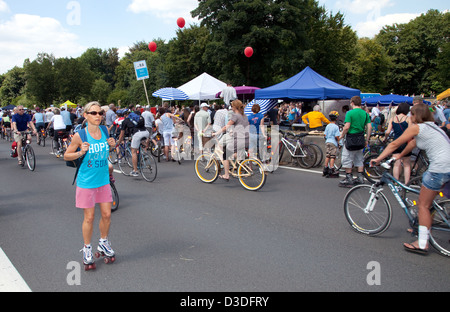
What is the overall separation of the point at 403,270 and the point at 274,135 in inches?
294

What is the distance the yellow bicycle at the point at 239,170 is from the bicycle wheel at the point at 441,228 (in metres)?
3.81

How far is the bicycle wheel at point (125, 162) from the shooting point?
10.5 m

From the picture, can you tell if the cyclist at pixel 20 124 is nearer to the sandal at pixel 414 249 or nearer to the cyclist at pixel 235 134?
the cyclist at pixel 235 134

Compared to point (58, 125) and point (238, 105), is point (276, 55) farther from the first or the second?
point (238, 105)

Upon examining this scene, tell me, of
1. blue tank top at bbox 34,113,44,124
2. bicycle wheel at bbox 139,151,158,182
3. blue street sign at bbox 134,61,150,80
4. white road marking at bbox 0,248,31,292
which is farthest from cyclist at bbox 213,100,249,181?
blue tank top at bbox 34,113,44,124

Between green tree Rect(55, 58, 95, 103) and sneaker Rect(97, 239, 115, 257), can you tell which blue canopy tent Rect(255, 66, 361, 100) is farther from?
green tree Rect(55, 58, 95, 103)

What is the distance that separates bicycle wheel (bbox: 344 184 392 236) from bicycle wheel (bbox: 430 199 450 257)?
0.57 m

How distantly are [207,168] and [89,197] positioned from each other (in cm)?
490

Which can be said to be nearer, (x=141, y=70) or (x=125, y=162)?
(x=125, y=162)

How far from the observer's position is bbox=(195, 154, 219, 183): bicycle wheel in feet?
28.4

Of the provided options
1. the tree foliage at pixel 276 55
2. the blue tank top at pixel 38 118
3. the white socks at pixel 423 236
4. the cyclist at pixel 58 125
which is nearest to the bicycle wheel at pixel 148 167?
the cyclist at pixel 58 125

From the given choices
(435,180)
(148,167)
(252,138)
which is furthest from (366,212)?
(148,167)

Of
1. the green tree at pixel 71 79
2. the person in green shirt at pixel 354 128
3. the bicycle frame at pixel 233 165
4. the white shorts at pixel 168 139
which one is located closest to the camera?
the bicycle frame at pixel 233 165

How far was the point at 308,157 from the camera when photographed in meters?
10.6
